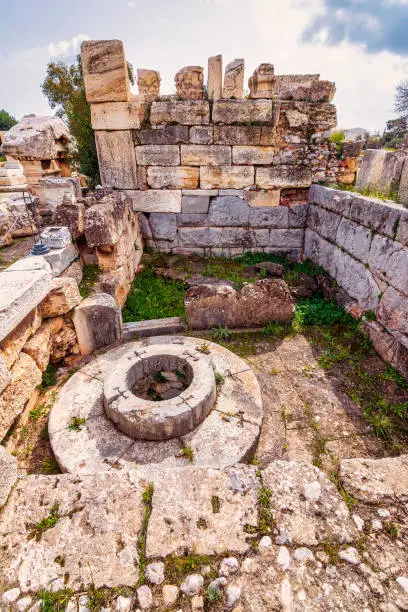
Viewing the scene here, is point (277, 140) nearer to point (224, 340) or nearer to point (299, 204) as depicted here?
point (299, 204)

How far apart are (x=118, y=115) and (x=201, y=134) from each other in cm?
160

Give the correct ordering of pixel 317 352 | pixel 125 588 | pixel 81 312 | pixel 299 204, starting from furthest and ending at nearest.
A: pixel 299 204, pixel 317 352, pixel 81 312, pixel 125 588

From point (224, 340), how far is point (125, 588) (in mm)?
3223

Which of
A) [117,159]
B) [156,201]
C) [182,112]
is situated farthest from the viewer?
[156,201]

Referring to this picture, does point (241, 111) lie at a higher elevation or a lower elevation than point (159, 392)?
higher

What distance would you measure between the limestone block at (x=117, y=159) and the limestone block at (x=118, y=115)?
12 centimetres

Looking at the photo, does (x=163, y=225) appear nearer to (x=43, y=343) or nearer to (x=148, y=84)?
(x=148, y=84)

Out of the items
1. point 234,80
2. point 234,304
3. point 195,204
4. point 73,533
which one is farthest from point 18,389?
point 234,80

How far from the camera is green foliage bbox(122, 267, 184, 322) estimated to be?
491 centimetres

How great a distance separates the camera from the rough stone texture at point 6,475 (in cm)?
152

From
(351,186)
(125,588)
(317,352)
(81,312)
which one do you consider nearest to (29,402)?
(81,312)

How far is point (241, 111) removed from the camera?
5.71 metres

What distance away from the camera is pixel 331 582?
1261mm

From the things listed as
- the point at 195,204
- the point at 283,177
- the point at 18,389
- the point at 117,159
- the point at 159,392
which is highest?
the point at 117,159
